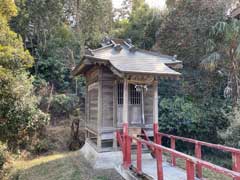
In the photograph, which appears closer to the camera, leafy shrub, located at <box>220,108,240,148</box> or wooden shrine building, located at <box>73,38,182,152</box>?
wooden shrine building, located at <box>73,38,182,152</box>

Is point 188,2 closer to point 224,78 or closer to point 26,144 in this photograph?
point 224,78

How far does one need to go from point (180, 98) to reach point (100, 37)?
6.76 meters

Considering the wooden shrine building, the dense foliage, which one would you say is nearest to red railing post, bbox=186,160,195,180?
the wooden shrine building

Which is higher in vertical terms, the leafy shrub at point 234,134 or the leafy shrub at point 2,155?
the leafy shrub at point 234,134

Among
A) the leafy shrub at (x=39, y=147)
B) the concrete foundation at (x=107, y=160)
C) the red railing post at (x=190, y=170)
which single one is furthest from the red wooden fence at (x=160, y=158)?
the leafy shrub at (x=39, y=147)

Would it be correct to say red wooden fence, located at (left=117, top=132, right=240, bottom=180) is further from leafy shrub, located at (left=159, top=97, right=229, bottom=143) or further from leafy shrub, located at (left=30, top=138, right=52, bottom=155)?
leafy shrub, located at (left=30, top=138, right=52, bottom=155)

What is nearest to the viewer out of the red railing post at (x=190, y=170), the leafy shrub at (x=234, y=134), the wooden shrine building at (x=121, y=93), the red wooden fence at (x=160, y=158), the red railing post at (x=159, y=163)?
the red wooden fence at (x=160, y=158)

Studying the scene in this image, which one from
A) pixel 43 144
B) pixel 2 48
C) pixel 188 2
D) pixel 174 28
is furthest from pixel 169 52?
pixel 2 48

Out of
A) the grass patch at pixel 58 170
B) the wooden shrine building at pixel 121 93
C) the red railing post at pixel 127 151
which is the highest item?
the wooden shrine building at pixel 121 93

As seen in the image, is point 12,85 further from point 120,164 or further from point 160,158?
point 160,158

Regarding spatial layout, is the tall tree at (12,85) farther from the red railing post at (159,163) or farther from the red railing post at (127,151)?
the red railing post at (159,163)

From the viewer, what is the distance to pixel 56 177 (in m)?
6.64

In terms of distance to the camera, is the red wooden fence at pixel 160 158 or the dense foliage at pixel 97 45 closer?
the red wooden fence at pixel 160 158

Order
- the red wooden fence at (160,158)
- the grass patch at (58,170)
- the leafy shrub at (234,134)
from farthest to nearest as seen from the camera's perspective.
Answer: the leafy shrub at (234,134), the grass patch at (58,170), the red wooden fence at (160,158)
